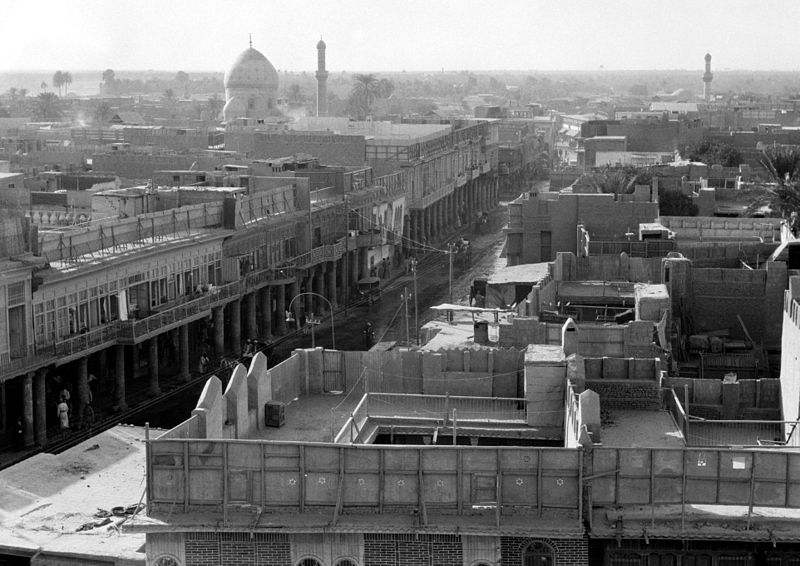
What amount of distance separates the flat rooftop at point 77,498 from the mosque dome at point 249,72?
424 feet

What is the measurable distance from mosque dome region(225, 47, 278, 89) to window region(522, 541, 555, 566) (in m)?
139

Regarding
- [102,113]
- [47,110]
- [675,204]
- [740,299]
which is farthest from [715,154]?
[47,110]

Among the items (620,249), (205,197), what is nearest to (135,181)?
(205,197)

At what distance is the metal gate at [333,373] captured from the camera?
29547 mm

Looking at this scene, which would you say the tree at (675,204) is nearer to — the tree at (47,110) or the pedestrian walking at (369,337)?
the pedestrian walking at (369,337)

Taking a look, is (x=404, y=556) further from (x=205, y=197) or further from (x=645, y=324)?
(x=205, y=197)

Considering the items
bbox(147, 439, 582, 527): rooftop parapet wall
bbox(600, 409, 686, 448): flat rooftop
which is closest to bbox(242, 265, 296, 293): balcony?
bbox(600, 409, 686, 448): flat rooftop

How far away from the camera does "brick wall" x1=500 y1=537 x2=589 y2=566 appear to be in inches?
852

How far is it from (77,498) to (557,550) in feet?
30.2

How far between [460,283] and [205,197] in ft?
59.2

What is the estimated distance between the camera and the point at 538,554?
2169 cm

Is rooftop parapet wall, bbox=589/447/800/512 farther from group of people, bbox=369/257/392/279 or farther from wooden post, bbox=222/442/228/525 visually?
group of people, bbox=369/257/392/279

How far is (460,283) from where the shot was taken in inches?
3000

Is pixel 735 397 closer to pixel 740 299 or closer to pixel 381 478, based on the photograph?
pixel 381 478
